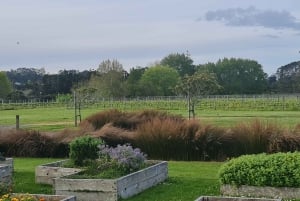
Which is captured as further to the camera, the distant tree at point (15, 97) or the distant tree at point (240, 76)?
the distant tree at point (240, 76)

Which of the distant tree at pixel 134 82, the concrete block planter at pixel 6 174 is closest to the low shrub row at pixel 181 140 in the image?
the concrete block planter at pixel 6 174

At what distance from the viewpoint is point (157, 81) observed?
92438 millimetres

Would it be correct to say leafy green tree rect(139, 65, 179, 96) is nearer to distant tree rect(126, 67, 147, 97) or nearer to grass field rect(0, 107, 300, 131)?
distant tree rect(126, 67, 147, 97)

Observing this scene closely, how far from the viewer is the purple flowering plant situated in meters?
11.3

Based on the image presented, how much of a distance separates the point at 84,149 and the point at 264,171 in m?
4.33

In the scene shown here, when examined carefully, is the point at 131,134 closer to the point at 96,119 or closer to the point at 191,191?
the point at 96,119

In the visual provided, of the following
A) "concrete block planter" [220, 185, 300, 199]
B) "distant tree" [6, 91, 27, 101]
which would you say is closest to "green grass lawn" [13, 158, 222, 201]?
"concrete block planter" [220, 185, 300, 199]

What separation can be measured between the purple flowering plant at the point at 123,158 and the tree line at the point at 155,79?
64640 mm

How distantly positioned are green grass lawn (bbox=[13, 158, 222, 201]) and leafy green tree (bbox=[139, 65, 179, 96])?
242ft

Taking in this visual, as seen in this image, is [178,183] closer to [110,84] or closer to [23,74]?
[110,84]

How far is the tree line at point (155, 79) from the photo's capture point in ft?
276

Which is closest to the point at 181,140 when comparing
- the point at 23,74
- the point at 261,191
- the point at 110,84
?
the point at 261,191

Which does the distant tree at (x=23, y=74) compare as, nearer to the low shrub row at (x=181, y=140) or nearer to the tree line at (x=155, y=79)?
the tree line at (x=155, y=79)

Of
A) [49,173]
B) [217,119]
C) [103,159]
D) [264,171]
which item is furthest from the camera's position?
[217,119]
